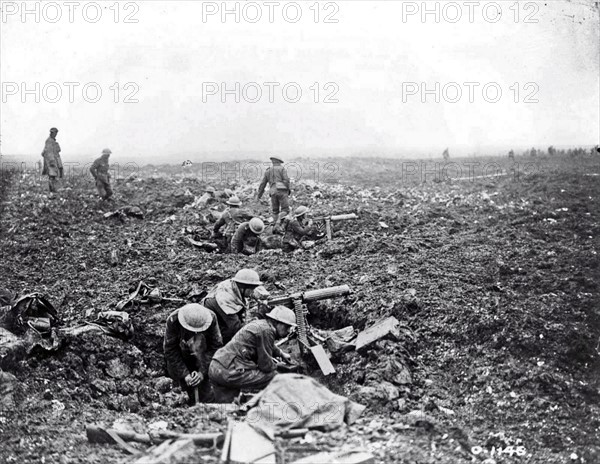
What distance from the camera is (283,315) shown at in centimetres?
536

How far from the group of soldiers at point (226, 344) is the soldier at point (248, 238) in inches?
122

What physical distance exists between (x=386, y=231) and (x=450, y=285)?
338 centimetres

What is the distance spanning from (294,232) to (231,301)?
A: 4131 mm

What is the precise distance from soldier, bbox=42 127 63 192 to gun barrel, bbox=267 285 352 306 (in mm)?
8485

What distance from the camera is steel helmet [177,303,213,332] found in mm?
5273

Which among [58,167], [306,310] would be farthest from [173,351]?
[58,167]

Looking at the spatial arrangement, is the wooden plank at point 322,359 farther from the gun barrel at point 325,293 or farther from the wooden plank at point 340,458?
the wooden plank at point 340,458

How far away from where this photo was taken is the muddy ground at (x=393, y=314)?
4.08 metres

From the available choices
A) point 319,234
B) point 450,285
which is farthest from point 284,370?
point 319,234

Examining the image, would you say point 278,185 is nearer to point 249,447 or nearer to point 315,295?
point 315,295

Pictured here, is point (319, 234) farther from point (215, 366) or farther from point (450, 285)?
point (215, 366)

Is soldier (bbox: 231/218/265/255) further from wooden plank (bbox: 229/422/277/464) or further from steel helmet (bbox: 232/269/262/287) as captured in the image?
wooden plank (bbox: 229/422/277/464)

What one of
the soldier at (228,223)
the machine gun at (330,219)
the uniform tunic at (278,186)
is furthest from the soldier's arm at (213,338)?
the uniform tunic at (278,186)

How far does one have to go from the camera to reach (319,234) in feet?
32.5
